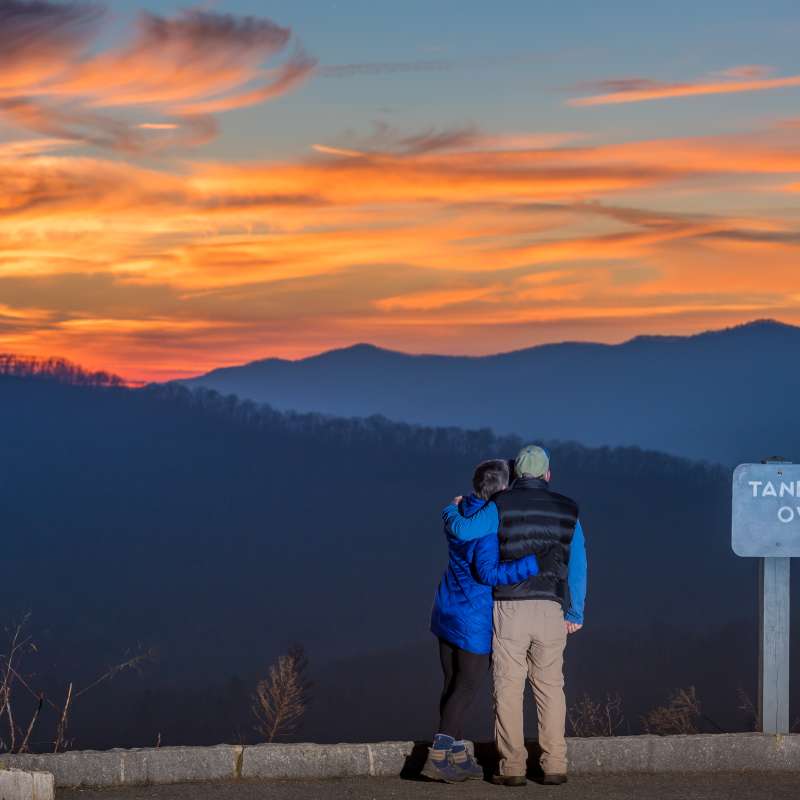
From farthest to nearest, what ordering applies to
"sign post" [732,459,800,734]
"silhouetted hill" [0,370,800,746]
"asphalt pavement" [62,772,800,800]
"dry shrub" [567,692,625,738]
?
"silhouetted hill" [0,370,800,746], "dry shrub" [567,692,625,738], "sign post" [732,459,800,734], "asphalt pavement" [62,772,800,800]

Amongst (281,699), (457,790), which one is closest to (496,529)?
(457,790)

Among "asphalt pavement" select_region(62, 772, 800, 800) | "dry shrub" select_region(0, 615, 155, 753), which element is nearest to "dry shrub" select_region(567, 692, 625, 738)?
"asphalt pavement" select_region(62, 772, 800, 800)

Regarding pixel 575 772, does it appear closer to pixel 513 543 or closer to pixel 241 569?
pixel 513 543

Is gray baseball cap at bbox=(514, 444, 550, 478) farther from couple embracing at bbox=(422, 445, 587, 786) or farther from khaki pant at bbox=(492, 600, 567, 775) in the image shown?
khaki pant at bbox=(492, 600, 567, 775)

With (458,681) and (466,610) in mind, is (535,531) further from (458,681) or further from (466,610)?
(458,681)

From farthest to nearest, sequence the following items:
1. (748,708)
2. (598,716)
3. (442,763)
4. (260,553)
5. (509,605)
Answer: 1. (260,553)
2. (598,716)
3. (748,708)
4. (442,763)
5. (509,605)

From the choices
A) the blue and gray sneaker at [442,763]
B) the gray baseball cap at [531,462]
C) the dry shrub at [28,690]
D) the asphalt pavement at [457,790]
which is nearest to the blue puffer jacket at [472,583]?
the gray baseball cap at [531,462]

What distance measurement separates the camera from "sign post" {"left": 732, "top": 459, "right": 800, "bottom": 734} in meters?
9.16

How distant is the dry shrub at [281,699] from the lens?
1439 centimetres

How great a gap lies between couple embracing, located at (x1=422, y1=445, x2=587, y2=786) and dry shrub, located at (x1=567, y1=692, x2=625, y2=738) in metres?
2.51

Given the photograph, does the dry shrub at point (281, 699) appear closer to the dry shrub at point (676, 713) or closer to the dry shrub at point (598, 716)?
the dry shrub at point (598, 716)

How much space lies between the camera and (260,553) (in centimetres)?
10550

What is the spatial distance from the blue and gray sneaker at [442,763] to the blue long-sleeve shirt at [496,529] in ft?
2.73

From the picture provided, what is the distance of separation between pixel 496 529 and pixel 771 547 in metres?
1.93
